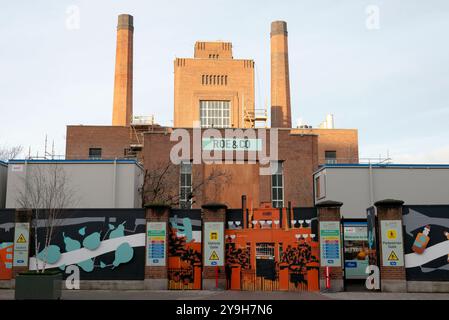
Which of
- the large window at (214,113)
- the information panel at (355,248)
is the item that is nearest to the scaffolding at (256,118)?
the large window at (214,113)

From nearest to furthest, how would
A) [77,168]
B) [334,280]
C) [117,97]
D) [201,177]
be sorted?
[334,280] → [77,168] → [201,177] → [117,97]

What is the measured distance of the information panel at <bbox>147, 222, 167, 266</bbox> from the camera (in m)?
22.7

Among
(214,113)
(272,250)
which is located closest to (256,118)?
(214,113)

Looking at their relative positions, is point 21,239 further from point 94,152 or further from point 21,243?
point 94,152

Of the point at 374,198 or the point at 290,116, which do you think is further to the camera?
the point at 290,116

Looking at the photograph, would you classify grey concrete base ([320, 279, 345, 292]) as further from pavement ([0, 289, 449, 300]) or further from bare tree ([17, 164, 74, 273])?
bare tree ([17, 164, 74, 273])

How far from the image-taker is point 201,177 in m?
40.7

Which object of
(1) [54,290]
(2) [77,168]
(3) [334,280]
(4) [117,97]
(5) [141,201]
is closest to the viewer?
(1) [54,290]

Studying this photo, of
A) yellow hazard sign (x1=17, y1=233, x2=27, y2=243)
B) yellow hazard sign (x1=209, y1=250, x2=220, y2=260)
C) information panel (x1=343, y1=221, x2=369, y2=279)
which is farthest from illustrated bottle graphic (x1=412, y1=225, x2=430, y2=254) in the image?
yellow hazard sign (x1=17, y1=233, x2=27, y2=243)

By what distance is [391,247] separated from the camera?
73.1ft

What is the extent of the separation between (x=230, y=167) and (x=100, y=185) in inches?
444

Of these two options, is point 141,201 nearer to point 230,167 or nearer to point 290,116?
point 230,167

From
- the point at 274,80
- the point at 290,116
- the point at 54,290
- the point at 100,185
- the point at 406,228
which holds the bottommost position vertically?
the point at 54,290

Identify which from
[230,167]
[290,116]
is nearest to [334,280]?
[230,167]
